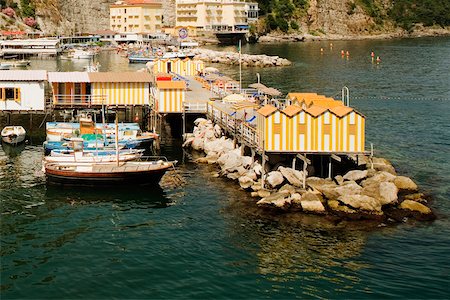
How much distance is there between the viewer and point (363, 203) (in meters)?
38.5

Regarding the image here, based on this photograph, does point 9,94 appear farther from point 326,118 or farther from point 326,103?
point 326,118

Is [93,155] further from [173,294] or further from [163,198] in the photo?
[173,294]

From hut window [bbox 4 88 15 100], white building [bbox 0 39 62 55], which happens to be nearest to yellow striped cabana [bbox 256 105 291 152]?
hut window [bbox 4 88 15 100]

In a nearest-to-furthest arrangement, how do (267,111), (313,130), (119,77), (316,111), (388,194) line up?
(388,194) < (313,130) < (316,111) < (267,111) < (119,77)

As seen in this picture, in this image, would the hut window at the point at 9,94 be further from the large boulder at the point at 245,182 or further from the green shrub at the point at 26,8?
the green shrub at the point at 26,8

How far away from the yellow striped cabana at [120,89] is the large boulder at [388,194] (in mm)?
29846

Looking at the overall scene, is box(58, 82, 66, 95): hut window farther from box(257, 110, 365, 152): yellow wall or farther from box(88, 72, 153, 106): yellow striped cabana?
box(257, 110, 365, 152): yellow wall

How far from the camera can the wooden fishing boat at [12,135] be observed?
57906mm

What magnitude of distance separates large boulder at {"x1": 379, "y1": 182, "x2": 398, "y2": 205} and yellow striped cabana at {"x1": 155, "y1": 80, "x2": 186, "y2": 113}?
26.5m

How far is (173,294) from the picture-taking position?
28953mm

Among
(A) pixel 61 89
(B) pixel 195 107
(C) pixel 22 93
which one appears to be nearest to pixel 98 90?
(A) pixel 61 89

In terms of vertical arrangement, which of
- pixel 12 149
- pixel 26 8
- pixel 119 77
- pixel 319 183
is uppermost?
pixel 26 8

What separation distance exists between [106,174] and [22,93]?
2108 centimetres

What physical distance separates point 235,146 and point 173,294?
79.4 ft
